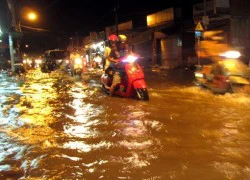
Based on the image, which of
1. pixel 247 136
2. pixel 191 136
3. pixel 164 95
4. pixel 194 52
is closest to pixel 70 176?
pixel 191 136

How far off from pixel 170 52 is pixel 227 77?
19212 mm

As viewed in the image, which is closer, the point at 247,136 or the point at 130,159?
the point at 130,159

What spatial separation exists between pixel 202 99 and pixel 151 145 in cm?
467

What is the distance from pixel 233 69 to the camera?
10023 millimetres

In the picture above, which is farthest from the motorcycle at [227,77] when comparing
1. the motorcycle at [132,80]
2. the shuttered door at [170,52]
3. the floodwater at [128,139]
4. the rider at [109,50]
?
the shuttered door at [170,52]

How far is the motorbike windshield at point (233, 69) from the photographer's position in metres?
9.91

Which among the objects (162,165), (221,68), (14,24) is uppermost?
(14,24)

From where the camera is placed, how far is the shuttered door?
2767 centimetres

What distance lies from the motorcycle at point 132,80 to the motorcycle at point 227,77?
2.42 m

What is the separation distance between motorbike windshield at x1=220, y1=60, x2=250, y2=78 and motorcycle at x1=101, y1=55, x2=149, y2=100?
105 inches

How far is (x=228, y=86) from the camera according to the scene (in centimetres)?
974

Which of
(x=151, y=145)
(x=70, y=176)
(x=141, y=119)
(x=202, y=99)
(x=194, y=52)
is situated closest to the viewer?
(x=70, y=176)

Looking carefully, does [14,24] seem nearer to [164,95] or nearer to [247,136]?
[164,95]

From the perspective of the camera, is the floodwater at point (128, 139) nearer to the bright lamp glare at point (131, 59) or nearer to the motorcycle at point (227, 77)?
the motorcycle at point (227, 77)
